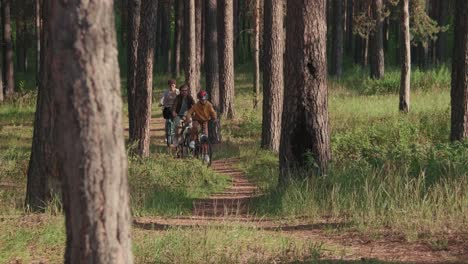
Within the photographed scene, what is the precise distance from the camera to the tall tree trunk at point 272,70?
760 inches

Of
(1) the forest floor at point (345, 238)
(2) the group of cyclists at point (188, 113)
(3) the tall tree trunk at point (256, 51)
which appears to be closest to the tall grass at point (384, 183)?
(1) the forest floor at point (345, 238)

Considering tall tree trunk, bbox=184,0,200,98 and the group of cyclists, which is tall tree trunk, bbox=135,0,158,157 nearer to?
the group of cyclists

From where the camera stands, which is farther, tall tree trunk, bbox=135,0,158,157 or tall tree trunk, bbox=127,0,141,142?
tall tree trunk, bbox=127,0,141,142

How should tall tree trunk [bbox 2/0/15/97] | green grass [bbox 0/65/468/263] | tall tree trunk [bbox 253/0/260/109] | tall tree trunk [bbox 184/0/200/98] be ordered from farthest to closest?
tall tree trunk [bbox 2/0/15/97] → tall tree trunk [bbox 253/0/260/109] → tall tree trunk [bbox 184/0/200/98] → green grass [bbox 0/65/468/263]

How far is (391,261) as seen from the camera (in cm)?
762

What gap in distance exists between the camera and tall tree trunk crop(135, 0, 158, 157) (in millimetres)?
17375

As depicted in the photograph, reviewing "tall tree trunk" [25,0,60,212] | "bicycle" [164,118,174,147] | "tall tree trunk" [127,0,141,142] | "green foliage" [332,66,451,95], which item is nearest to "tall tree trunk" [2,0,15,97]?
"green foliage" [332,66,451,95]

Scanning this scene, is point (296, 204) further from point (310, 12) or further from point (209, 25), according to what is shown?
point (209, 25)

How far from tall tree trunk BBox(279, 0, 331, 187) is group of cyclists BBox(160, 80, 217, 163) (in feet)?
14.8

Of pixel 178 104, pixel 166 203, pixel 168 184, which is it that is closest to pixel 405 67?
pixel 178 104

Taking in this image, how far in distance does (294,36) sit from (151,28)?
6010 mm

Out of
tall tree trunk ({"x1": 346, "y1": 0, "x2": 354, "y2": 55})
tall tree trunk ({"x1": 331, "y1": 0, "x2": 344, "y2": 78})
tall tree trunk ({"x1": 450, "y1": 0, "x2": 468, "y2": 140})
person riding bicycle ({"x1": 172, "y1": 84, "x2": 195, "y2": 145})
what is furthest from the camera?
tall tree trunk ({"x1": 346, "y1": 0, "x2": 354, "y2": 55})

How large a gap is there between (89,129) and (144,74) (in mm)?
13077

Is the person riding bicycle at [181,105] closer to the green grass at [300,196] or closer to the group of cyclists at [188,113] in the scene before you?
the group of cyclists at [188,113]
